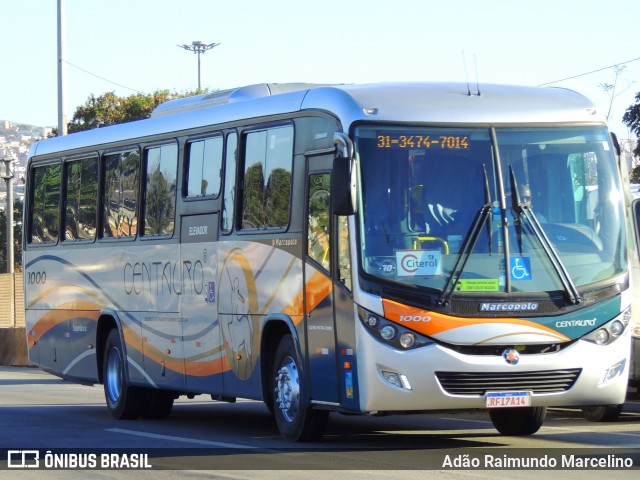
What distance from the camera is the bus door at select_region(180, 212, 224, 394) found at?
15055mm

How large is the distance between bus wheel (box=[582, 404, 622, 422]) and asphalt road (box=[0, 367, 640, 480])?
→ 0.12 meters

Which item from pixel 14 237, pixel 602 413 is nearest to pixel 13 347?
pixel 602 413

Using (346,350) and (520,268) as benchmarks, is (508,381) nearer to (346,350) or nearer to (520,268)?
(520,268)

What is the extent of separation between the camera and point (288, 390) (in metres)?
13.3

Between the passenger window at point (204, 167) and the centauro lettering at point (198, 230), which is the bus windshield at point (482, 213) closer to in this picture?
the passenger window at point (204, 167)

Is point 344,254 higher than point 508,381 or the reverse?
higher

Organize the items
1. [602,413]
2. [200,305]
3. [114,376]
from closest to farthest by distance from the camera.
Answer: [200,305] < [602,413] < [114,376]

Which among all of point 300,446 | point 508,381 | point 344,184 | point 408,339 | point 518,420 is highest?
point 344,184

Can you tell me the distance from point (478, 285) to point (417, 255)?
584mm

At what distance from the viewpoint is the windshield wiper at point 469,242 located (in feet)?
38.8

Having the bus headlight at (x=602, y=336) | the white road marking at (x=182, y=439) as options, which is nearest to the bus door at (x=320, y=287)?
the white road marking at (x=182, y=439)

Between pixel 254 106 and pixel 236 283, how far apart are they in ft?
6.08

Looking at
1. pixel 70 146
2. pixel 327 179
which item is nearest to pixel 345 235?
pixel 327 179

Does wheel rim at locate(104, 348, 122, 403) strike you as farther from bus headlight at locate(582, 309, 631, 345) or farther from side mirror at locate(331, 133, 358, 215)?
bus headlight at locate(582, 309, 631, 345)
